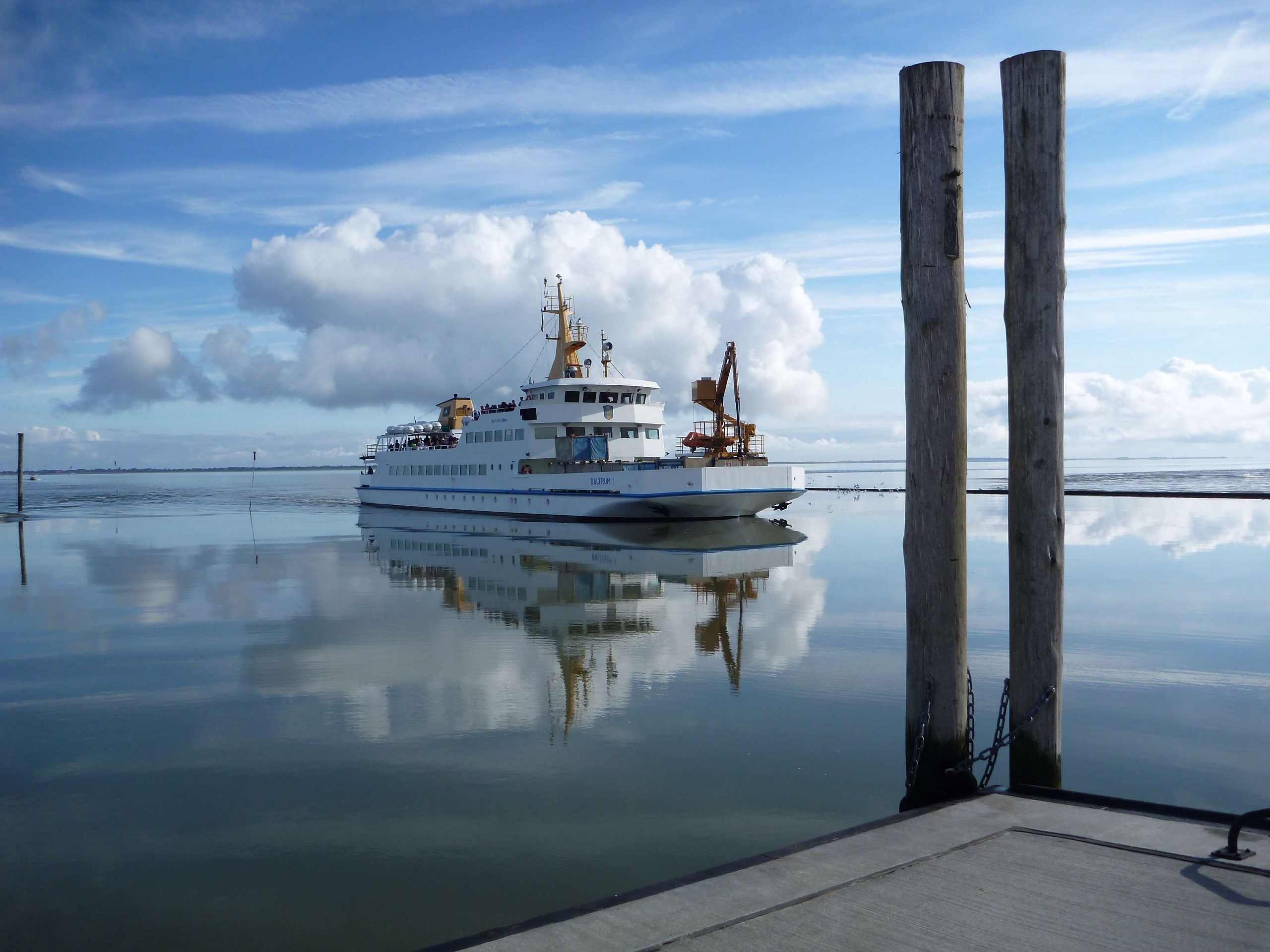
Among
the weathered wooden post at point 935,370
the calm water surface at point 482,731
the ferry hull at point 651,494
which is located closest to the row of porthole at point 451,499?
the ferry hull at point 651,494

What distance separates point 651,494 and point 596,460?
4531mm

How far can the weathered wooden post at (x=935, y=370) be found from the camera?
5355 millimetres

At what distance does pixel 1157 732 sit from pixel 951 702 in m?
3.26

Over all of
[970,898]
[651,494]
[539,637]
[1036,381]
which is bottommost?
[539,637]

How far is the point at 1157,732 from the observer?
7.57 meters

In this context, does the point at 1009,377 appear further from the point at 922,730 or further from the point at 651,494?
the point at 651,494

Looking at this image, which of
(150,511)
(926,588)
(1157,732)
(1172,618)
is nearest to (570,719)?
(926,588)

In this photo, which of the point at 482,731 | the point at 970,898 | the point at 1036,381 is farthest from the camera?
the point at 482,731

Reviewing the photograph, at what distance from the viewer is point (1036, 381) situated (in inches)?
209

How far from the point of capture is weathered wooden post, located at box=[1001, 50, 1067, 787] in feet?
17.2

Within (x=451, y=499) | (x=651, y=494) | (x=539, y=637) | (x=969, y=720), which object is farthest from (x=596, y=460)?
(x=969, y=720)

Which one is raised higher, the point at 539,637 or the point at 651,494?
the point at 651,494

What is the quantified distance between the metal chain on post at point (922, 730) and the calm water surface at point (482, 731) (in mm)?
523

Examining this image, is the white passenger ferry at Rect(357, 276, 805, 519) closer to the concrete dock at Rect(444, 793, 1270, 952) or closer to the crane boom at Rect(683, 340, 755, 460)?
the crane boom at Rect(683, 340, 755, 460)
